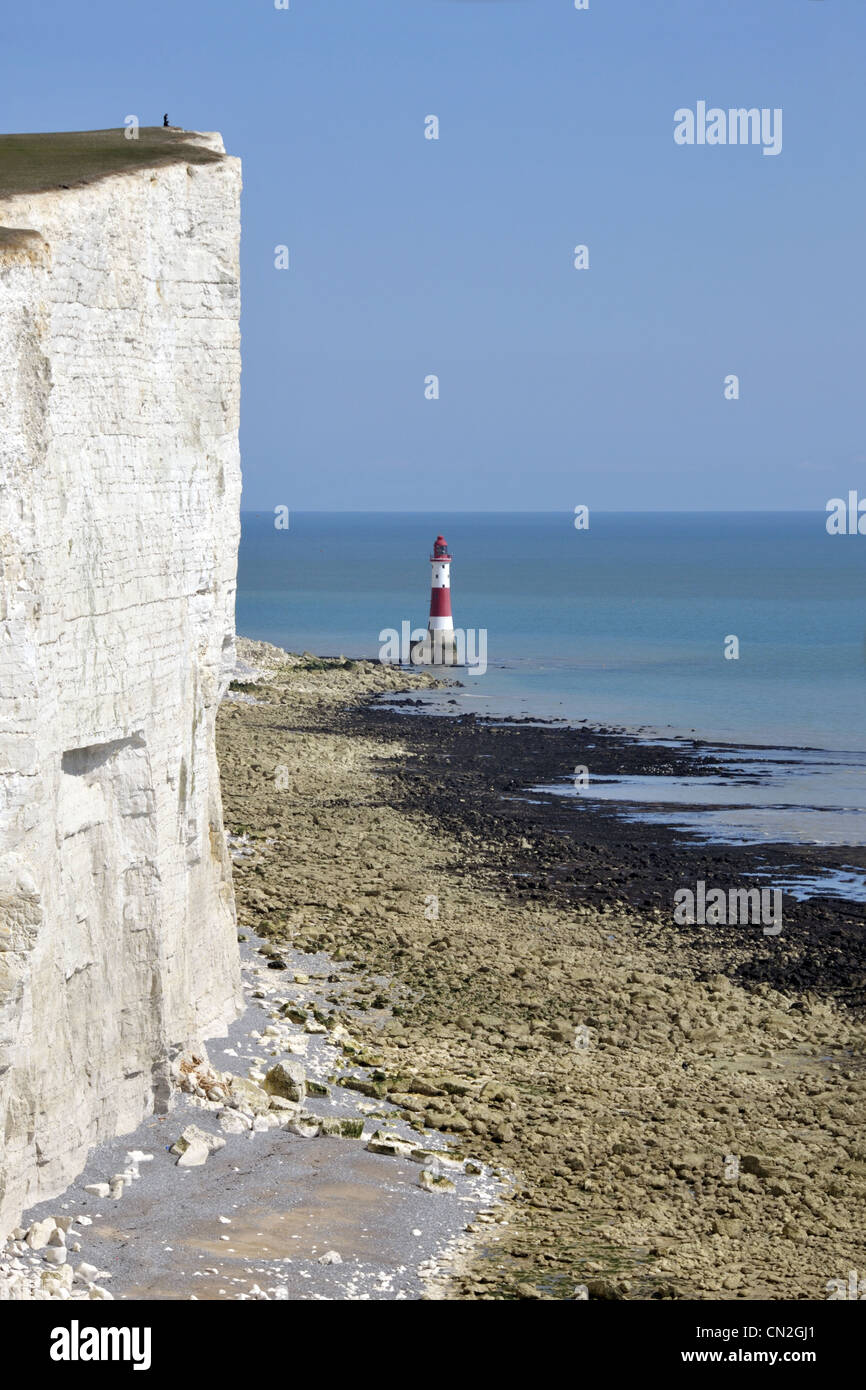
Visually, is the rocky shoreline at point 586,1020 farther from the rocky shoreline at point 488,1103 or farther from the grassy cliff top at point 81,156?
the grassy cliff top at point 81,156

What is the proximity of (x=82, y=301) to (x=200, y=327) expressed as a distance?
2.46 metres

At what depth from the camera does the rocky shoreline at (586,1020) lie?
12.2m

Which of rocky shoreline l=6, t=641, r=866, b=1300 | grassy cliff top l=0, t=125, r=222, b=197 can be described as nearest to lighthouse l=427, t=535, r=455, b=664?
rocky shoreline l=6, t=641, r=866, b=1300

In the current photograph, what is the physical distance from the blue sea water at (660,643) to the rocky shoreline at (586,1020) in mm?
5982

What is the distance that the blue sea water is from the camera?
42188mm

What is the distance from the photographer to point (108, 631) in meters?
11.7

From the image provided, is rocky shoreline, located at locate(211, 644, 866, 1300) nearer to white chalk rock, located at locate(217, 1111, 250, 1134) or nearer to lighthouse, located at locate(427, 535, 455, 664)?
white chalk rock, located at locate(217, 1111, 250, 1134)

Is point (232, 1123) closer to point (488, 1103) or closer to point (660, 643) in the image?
point (488, 1103)

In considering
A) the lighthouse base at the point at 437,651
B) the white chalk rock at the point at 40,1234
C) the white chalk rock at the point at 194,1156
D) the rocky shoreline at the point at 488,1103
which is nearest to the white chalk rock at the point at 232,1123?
the rocky shoreline at the point at 488,1103

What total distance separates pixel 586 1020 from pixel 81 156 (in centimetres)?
1007

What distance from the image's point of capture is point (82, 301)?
36.8 feet

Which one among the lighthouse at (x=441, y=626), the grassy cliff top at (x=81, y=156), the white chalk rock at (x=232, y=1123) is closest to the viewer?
the grassy cliff top at (x=81, y=156)

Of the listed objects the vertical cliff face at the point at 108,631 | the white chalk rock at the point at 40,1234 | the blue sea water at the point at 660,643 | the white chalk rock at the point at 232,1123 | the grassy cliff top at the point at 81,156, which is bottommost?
the blue sea water at the point at 660,643

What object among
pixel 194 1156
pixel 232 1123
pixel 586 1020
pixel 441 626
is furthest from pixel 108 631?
pixel 441 626
